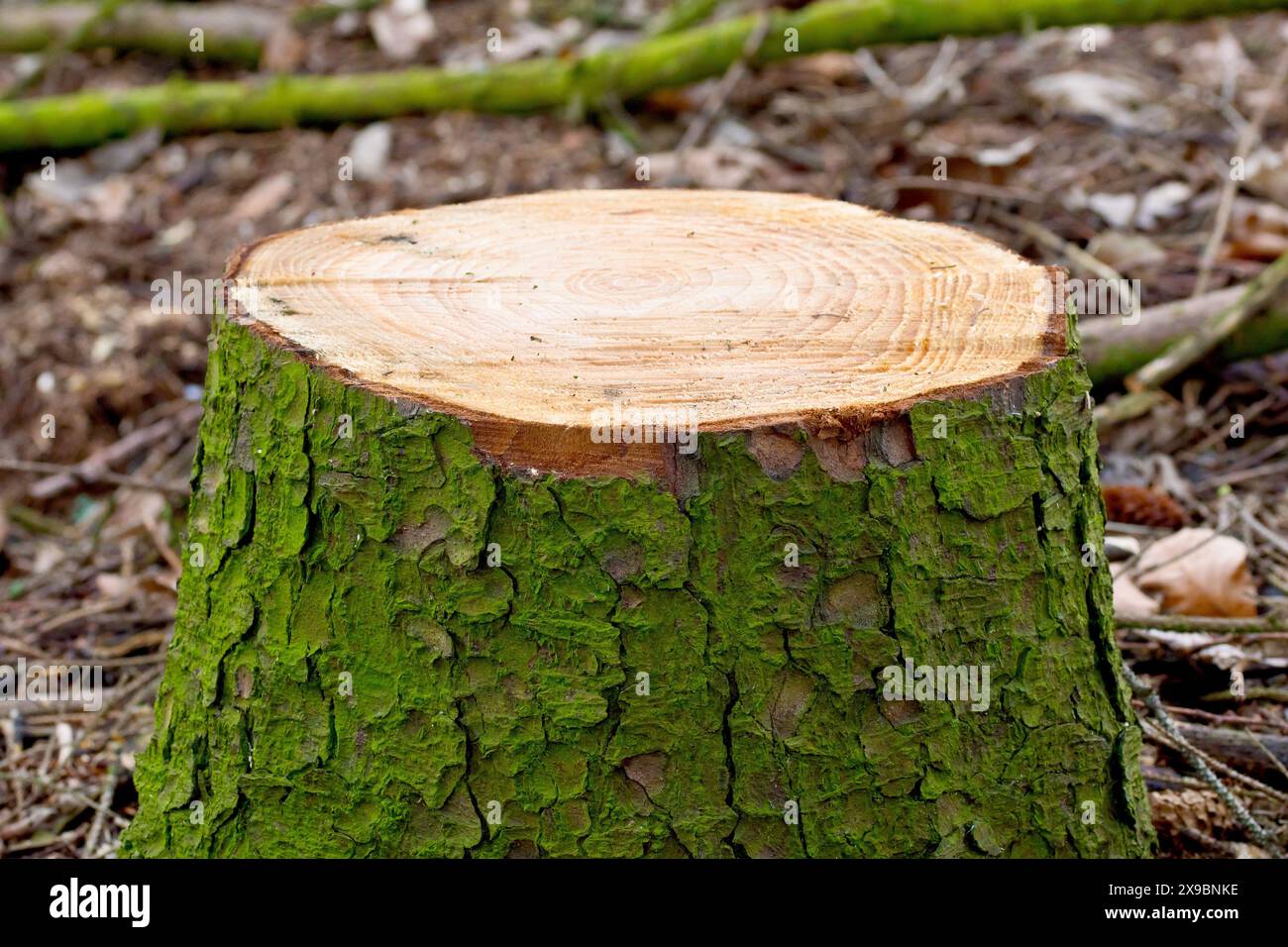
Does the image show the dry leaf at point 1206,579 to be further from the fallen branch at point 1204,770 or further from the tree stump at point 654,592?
the tree stump at point 654,592

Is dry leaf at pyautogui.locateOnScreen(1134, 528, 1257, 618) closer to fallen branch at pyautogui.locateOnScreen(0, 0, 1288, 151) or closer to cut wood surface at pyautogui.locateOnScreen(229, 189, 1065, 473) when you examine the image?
cut wood surface at pyautogui.locateOnScreen(229, 189, 1065, 473)

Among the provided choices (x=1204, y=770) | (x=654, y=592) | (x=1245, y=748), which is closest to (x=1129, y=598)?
(x=1245, y=748)

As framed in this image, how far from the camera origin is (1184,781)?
2342 millimetres

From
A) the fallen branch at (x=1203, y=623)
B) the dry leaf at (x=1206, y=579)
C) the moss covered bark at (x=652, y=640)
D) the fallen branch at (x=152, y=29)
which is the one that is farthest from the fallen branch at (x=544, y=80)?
the moss covered bark at (x=652, y=640)

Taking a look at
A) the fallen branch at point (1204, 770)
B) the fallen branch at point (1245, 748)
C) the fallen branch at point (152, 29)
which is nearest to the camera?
the fallen branch at point (1204, 770)

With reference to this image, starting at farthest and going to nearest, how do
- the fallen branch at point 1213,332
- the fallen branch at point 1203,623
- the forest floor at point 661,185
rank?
the fallen branch at point 1213,332, the forest floor at point 661,185, the fallen branch at point 1203,623

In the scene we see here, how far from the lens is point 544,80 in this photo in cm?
571

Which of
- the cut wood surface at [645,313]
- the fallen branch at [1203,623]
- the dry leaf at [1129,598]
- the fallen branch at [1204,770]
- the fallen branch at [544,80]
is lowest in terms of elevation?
the fallen branch at [1204,770]

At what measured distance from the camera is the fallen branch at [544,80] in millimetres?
5230

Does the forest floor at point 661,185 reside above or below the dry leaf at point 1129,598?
above

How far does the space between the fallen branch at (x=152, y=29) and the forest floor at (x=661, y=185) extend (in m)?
0.15

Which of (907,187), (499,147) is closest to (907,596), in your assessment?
(907,187)
